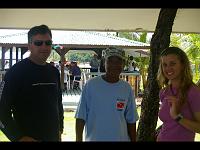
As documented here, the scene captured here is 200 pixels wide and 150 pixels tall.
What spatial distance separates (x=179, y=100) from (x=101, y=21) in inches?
170

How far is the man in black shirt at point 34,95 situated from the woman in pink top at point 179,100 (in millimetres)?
736

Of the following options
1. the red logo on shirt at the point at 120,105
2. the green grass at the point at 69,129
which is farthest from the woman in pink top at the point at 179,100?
the green grass at the point at 69,129

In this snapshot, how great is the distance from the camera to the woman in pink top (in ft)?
6.11

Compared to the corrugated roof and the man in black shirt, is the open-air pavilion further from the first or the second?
the corrugated roof

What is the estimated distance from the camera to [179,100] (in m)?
1.88

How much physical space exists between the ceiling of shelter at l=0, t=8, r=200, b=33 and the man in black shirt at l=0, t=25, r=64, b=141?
3.44 metres

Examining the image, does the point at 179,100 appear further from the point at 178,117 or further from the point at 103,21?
the point at 103,21

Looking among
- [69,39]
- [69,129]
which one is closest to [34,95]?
[69,129]
